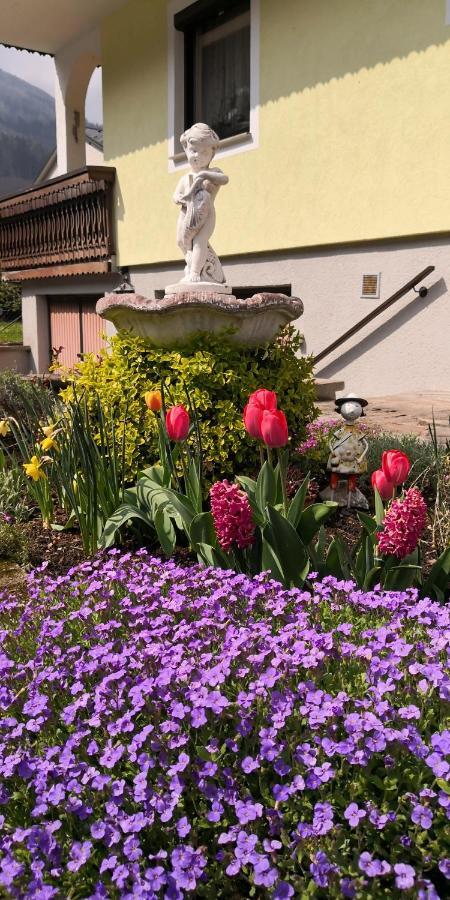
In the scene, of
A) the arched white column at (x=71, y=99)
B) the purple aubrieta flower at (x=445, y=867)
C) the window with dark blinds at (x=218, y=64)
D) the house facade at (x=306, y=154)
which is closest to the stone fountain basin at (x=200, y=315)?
the purple aubrieta flower at (x=445, y=867)

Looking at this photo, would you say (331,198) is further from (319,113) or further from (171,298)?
(171,298)

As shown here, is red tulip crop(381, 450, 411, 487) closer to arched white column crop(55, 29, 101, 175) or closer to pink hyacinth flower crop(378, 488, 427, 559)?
pink hyacinth flower crop(378, 488, 427, 559)

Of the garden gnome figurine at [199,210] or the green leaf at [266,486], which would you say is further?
the garden gnome figurine at [199,210]

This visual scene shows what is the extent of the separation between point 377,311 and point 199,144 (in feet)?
9.83

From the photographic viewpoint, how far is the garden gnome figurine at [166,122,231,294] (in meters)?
5.01

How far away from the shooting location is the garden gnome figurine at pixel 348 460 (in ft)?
11.6

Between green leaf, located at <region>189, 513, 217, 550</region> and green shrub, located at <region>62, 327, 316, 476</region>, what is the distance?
3.87 ft

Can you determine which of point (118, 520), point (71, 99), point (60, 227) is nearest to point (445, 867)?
point (118, 520)

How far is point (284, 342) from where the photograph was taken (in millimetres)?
4480

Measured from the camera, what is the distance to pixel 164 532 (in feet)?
9.53

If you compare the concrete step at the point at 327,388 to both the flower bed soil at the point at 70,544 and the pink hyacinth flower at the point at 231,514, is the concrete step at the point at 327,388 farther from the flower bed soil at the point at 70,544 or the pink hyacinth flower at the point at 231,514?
the pink hyacinth flower at the point at 231,514

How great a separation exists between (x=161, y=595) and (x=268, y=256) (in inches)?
276

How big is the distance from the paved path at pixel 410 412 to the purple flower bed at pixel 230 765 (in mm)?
3277

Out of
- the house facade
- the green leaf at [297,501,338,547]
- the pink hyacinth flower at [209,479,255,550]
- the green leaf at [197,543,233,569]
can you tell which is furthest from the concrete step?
the pink hyacinth flower at [209,479,255,550]
